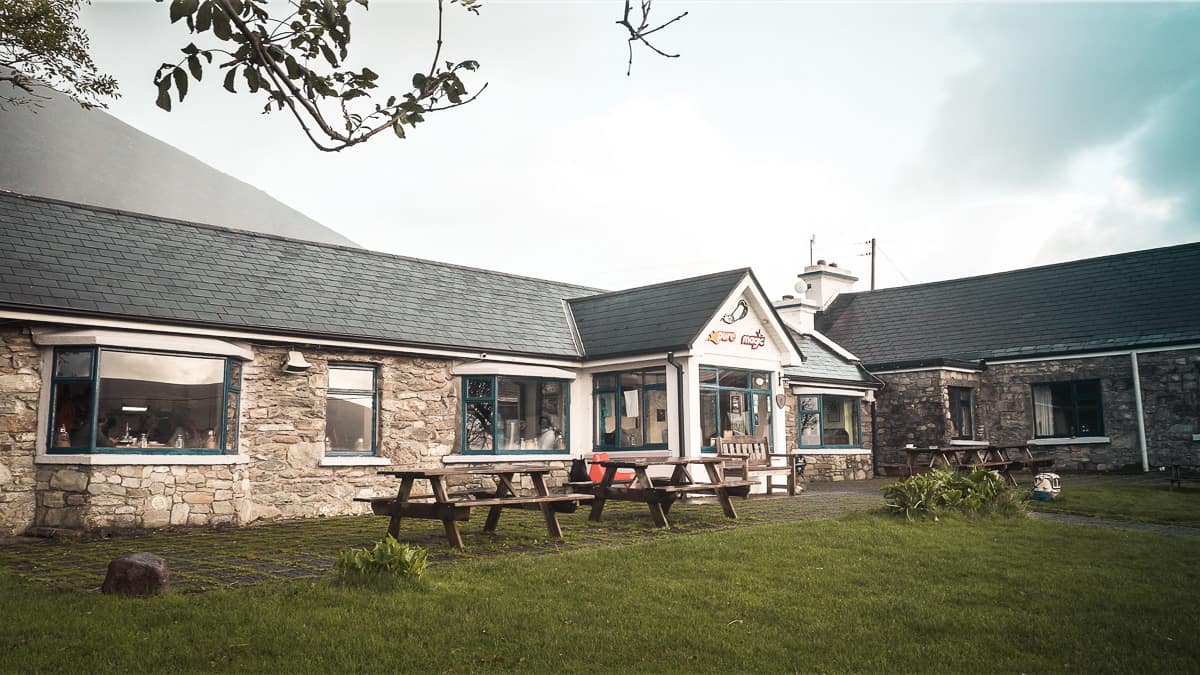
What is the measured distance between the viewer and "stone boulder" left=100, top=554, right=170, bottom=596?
23.3 feet

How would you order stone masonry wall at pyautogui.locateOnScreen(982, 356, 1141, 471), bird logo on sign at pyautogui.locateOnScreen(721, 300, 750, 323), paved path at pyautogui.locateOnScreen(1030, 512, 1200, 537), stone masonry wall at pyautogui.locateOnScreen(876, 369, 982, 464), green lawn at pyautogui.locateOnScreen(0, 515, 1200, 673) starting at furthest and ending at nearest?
1. stone masonry wall at pyautogui.locateOnScreen(876, 369, 982, 464)
2. stone masonry wall at pyautogui.locateOnScreen(982, 356, 1141, 471)
3. bird logo on sign at pyautogui.locateOnScreen(721, 300, 750, 323)
4. paved path at pyautogui.locateOnScreen(1030, 512, 1200, 537)
5. green lawn at pyautogui.locateOnScreen(0, 515, 1200, 673)

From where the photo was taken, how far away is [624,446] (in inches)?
710

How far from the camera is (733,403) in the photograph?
1861 cm

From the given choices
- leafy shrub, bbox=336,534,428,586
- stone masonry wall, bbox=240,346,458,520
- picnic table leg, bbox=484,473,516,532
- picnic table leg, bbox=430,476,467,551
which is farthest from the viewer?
stone masonry wall, bbox=240,346,458,520

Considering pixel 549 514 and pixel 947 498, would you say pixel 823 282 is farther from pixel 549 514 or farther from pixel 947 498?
pixel 549 514

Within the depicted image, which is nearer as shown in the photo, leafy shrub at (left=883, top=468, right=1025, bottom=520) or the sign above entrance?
leafy shrub at (left=883, top=468, right=1025, bottom=520)

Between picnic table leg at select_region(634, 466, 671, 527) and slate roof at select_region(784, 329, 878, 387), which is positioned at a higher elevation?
slate roof at select_region(784, 329, 878, 387)

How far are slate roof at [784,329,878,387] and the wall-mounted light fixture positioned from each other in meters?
11.7

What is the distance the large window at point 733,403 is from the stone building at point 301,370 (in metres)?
0.05

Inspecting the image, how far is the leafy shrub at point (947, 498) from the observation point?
38.6 ft

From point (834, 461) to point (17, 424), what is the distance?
1782cm

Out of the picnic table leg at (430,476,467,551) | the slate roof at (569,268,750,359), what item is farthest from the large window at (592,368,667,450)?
the picnic table leg at (430,476,467,551)

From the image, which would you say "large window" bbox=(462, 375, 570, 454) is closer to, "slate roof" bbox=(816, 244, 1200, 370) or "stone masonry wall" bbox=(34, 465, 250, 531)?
"stone masonry wall" bbox=(34, 465, 250, 531)

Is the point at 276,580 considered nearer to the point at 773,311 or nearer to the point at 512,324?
the point at 512,324
